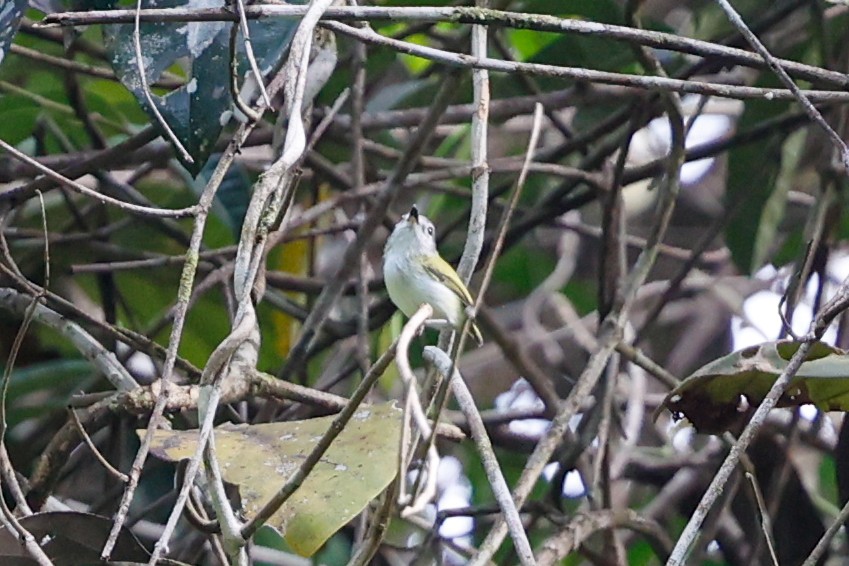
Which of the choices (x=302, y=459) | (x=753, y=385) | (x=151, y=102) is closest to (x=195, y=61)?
(x=151, y=102)

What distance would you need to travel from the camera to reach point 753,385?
6.18 feet

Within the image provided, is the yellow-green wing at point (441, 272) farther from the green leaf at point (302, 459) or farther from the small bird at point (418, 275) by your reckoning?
the green leaf at point (302, 459)

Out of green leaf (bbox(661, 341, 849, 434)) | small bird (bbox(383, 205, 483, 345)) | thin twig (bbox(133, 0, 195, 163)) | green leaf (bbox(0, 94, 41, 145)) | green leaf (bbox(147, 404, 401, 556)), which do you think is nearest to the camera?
green leaf (bbox(147, 404, 401, 556))

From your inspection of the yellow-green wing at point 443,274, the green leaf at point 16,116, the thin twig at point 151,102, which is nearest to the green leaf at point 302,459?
the thin twig at point 151,102

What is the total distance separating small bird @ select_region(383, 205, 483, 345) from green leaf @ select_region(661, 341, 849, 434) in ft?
1.96

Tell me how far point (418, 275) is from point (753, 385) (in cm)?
88

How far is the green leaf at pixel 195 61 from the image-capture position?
184cm

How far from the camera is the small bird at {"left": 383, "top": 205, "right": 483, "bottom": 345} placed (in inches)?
98.9

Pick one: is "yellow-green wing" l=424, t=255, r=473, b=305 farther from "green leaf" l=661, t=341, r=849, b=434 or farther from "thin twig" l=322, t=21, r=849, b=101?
"thin twig" l=322, t=21, r=849, b=101

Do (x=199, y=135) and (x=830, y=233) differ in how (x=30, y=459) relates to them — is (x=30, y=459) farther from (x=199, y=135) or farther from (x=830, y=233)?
(x=830, y=233)

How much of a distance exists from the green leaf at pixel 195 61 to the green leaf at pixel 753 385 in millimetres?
795

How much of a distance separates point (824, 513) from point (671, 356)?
1.20 meters

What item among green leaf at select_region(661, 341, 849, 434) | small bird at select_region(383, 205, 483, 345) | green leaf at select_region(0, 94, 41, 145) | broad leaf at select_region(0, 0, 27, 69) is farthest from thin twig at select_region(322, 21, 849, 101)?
green leaf at select_region(0, 94, 41, 145)

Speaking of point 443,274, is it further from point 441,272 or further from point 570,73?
point 570,73
